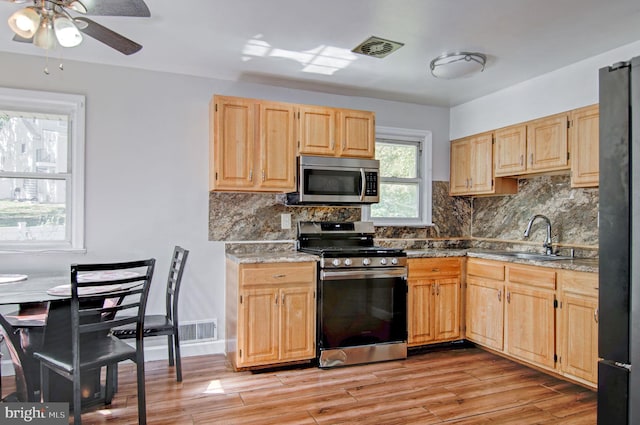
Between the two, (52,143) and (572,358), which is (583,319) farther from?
(52,143)

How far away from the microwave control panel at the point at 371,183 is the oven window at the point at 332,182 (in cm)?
7

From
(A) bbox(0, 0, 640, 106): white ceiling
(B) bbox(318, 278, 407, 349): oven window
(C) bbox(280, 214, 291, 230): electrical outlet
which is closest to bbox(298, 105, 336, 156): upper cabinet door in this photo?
(A) bbox(0, 0, 640, 106): white ceiling

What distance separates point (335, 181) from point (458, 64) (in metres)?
1.36

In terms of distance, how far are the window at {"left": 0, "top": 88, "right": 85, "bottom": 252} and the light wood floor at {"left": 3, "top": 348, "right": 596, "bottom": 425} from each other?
3.56 ft

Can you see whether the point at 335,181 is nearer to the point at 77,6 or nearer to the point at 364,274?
the point at 364,274

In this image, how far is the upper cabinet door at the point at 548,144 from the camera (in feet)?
11.1

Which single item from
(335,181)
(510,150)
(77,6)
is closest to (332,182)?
(335,181)

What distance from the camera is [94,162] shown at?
3365 mm

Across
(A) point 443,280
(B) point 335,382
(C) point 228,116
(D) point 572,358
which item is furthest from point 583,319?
(C) point 228,116

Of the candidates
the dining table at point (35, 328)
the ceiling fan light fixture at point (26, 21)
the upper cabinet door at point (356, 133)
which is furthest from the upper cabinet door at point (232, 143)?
the ceiling fan light fixture at point (26, 21)

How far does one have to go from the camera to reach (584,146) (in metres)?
3.20

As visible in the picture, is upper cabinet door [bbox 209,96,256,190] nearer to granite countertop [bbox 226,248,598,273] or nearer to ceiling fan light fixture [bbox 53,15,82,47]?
granite countertop [bbox 226,248,598,273]

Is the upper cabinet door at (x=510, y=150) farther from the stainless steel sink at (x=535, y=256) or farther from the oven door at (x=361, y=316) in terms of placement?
the oven door at (x=361, y=316)

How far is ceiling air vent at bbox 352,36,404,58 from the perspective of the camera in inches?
117
